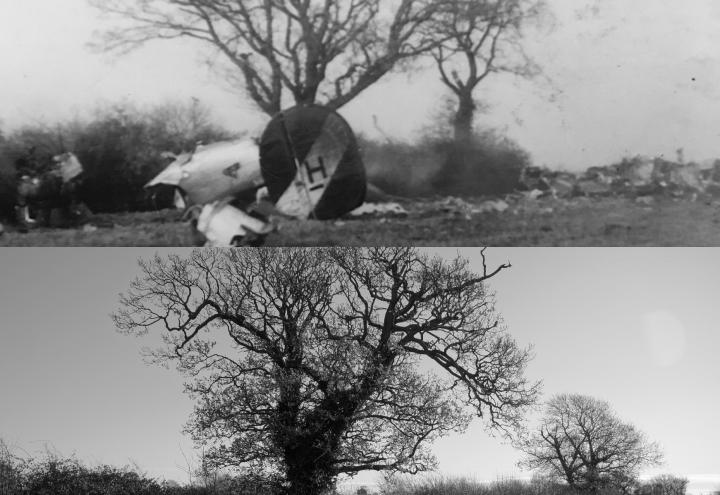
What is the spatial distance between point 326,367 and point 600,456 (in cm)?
379

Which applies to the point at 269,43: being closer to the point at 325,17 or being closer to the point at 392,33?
the point at 325,17

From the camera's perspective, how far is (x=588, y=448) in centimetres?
901

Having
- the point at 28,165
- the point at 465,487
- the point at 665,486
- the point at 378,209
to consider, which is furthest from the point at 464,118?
the point at 665,486

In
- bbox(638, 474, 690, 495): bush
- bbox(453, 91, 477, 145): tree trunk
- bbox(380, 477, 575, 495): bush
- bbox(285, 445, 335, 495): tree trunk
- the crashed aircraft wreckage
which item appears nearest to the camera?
the crashed aircraft wreckage

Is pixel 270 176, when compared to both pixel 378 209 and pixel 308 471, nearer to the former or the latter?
pixel 378 209

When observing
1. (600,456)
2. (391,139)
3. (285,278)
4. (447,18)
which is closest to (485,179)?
(391,139)

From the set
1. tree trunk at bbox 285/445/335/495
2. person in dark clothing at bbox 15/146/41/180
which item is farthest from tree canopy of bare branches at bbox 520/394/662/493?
person in dark clothing at bbox 15/146/41/180

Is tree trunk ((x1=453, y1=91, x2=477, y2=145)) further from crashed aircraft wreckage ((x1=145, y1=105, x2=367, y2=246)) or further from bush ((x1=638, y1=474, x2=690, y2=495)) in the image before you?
bush ((x1=638, y1=474, x2=690, y2=495))

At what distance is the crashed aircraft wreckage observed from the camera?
Result: 593cm

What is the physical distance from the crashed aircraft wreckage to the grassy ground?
15 cm

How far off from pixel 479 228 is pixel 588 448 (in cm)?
420

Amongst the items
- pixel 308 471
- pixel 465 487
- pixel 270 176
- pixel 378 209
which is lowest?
pixel 465 487

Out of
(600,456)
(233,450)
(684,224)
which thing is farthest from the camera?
(600,456)

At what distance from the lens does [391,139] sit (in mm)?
6016
